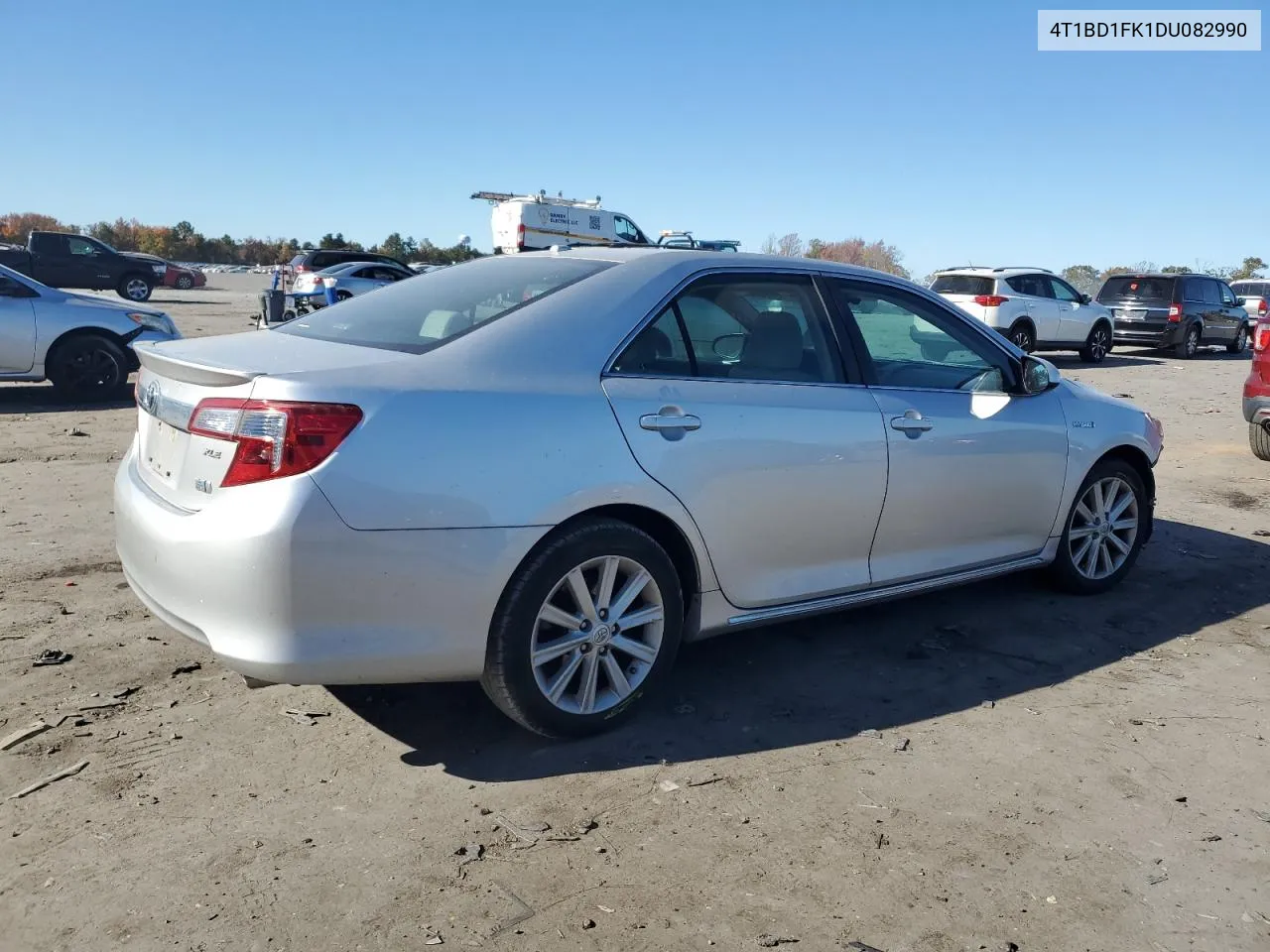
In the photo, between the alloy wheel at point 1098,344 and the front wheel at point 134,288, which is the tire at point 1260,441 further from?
the front wheel at point 134,288

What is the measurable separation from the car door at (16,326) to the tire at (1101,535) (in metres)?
9.36

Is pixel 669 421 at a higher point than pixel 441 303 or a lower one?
lower

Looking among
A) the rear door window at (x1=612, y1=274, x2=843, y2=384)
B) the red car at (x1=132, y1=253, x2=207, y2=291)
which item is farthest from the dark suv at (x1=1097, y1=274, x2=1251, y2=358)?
the red car at (x1=132, y1=253, x2=207, y2=291)

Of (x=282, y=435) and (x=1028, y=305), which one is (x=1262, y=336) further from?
(x=1028, y=305)

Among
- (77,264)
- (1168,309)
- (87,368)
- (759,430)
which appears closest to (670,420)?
(759,430)

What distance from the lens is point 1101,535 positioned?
5.46 metres

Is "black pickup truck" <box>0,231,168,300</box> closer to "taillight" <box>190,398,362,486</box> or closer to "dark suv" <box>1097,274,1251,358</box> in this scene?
"dark suv" <box>1097,274,1251,358</box>

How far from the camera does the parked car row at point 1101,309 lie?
1934 cm

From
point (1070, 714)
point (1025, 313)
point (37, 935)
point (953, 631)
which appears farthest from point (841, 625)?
point (1025, 313)

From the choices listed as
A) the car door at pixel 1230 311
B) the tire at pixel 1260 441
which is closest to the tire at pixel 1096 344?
the car door at pixel 1230 311

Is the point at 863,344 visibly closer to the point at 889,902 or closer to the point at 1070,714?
the point at 1070,714

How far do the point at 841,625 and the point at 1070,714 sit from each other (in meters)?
1.14

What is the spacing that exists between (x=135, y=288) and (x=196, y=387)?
30.4 m

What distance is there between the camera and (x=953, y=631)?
4914 mm
